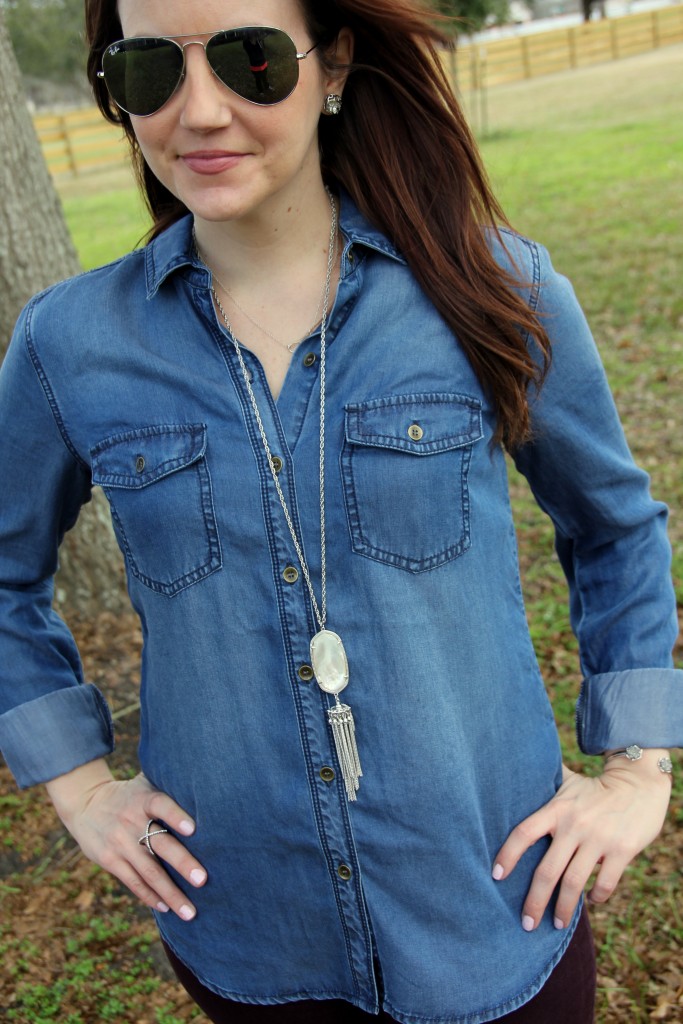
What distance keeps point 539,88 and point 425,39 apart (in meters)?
29.4

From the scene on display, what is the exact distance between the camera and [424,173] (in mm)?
1727

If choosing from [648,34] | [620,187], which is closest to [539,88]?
[648,34]

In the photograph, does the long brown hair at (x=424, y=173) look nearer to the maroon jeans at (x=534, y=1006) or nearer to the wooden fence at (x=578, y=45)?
the maroon jeans at (x=534, y=1006)

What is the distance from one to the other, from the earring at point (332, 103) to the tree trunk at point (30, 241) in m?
2.46

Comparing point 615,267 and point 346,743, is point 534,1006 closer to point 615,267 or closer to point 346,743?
point 346,743

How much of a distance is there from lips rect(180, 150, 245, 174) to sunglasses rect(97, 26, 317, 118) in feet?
0.27

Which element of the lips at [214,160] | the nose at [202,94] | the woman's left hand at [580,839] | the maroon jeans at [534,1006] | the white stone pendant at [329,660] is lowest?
the maroon jeans at [534,1006]

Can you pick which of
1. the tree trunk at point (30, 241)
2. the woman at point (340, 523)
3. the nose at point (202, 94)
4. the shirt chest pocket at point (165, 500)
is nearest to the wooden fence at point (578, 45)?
the tree trunk at point (30, 241)

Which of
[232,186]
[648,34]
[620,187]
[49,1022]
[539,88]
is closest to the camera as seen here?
[232,186]

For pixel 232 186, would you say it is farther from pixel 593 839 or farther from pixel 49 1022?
pixel 49 1022

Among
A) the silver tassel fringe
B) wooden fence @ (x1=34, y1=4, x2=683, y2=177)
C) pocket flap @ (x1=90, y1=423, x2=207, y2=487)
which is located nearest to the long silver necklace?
the silver tassel fringe

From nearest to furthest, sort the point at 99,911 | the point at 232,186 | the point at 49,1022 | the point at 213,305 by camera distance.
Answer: the point at 232,186
the point at 213,305
the point at 49,1022
the point at 99,911

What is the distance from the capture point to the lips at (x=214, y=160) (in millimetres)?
1521

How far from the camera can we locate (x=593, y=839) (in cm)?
163
